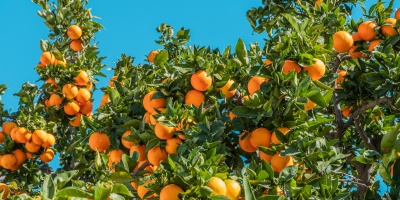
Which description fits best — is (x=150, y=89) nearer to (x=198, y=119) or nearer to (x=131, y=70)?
(x=198, y=119)

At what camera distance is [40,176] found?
18.3 ft

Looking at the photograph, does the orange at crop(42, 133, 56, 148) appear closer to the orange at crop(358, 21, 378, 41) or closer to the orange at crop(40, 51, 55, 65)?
the orange at crop(40, 51, 55, 65)

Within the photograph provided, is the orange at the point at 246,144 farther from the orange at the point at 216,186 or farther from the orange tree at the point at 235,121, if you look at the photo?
the orange at the point at 216,186

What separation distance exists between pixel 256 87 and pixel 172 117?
49cm

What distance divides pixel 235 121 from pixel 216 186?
78 cm

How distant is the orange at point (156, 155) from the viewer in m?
3.25

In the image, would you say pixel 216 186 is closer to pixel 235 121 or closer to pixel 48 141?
pixel 235 121

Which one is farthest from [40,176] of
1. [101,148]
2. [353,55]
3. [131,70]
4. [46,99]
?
[353,55]

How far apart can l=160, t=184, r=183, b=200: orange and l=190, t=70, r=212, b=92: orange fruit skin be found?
106 cm

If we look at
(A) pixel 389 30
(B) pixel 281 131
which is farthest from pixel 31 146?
(A) pixel 389 30

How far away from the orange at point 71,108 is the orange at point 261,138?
8.10 feet

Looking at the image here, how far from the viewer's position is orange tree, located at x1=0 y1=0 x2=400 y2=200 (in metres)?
2.65

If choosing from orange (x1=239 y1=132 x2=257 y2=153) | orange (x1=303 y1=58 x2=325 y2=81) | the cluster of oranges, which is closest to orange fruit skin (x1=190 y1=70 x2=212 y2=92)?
orange (x1=239 y1=132 x2=257 y2=153)

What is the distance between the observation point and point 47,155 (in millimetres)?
5395
